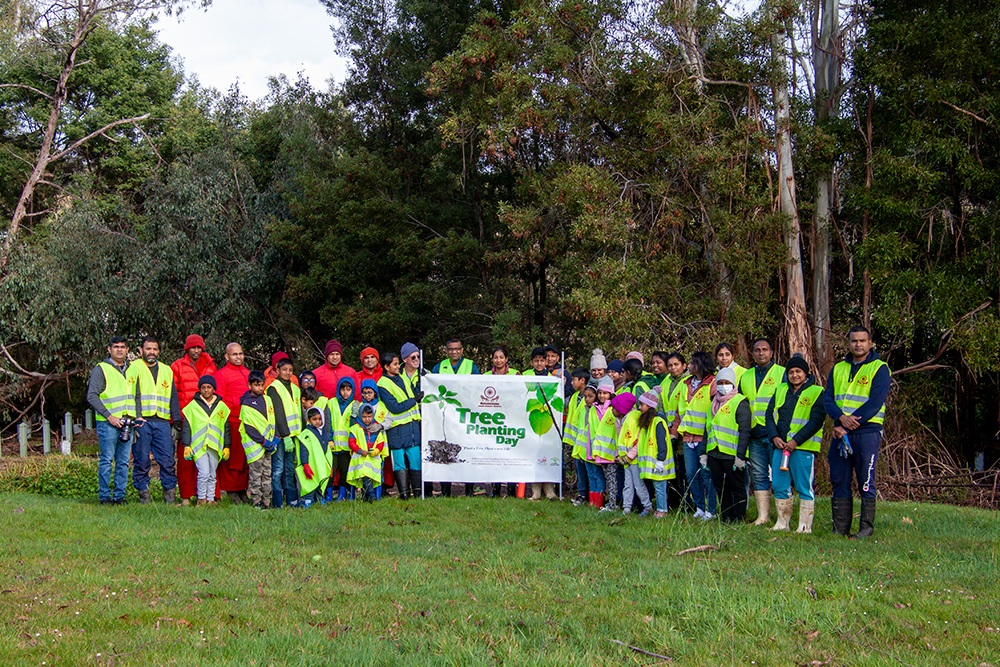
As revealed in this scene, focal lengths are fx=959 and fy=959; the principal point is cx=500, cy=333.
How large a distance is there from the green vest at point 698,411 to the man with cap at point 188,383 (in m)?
6.32

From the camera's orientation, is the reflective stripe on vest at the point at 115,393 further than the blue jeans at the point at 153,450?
No

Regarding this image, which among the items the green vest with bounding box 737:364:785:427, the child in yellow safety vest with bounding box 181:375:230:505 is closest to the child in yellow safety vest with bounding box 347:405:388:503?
the child in yellow safety vest with bounding box 181:375:230:505

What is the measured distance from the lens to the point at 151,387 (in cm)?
1240

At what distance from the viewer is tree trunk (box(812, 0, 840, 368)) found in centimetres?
1917

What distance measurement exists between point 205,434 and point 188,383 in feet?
3.35

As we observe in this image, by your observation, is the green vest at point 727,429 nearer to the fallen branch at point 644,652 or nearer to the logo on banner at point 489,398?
the logo on banner at point 489,398

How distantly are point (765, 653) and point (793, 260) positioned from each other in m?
14.2

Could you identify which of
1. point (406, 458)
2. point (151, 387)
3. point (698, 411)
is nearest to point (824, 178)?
point (698, 411)

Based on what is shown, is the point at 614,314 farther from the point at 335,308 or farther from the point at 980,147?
the point at 335,308

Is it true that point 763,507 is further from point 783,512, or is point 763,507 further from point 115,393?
point 115,393

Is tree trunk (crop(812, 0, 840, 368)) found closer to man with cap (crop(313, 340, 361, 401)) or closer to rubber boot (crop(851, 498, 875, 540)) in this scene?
rubber boot (crop(851, 498, 875, 540))

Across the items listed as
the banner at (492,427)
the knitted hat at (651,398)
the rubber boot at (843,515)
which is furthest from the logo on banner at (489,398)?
the rubber boot at (843,515)

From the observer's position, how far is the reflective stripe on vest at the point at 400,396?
13.3 metres

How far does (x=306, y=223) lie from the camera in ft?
83.3
